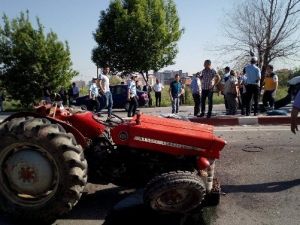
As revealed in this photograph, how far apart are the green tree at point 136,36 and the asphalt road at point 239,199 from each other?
985 inches

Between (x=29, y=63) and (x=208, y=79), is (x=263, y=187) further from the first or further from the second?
(x=29, y=63)

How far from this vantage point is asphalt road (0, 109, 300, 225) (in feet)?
13.6

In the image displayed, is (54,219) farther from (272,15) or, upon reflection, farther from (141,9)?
(141,9)

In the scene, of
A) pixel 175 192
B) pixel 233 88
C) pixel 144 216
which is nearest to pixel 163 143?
pixel 175 192

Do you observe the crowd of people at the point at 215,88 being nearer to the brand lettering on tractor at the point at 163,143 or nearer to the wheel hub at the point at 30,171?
the wheel hub at the point at 30,171

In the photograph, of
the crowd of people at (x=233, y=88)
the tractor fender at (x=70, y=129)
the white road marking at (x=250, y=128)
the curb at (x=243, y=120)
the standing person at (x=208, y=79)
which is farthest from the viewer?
the crowd of people at (x=233, y=88)

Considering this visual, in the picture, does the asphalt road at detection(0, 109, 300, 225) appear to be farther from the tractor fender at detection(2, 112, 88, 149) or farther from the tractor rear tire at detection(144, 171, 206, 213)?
the tractor fender at detection(2, 112, 88, 149)

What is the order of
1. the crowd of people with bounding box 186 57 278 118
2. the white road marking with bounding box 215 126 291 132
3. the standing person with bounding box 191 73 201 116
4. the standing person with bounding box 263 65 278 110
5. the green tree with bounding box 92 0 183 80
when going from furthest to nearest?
the green tree with bounding box 92 0 183 80
the standing person with bounding box 263 65 278 110
the standing person with bounding box 191 73 201 116
the crowd of people with bounding box 186 57 278 118
the white road marking with bounding box 215 126 291 132

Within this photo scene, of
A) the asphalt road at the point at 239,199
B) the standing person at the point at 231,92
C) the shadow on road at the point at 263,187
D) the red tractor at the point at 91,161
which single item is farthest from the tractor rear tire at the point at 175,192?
the standing person at the point at 231,92

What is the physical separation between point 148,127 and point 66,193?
1048 millimetres

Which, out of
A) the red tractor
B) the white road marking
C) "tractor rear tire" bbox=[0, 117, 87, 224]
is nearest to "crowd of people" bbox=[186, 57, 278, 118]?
the white road marking

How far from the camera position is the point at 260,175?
591 cm

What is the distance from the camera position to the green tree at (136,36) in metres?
31.8

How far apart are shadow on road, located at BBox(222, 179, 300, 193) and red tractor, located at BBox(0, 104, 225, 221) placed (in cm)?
81
